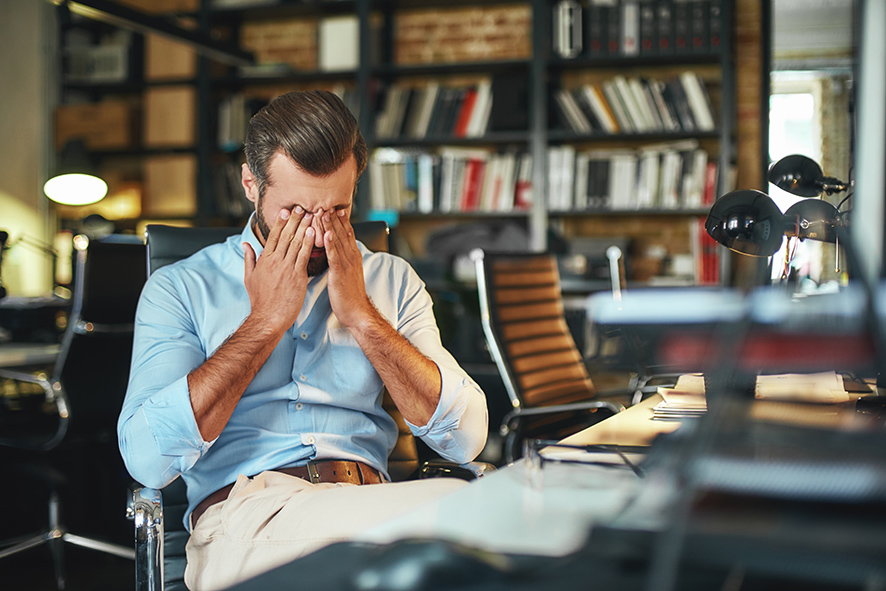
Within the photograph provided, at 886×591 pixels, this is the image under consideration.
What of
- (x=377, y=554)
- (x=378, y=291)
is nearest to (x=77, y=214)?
(x=378, y=291)

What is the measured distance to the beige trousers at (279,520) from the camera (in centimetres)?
92

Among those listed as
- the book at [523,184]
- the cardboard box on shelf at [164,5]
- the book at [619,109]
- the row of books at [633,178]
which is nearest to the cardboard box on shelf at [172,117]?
the cardboard box on shelf at [164,5]

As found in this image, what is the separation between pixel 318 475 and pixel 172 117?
3704 millimetres

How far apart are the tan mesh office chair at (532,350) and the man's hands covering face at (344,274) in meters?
0.88

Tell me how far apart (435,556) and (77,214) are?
4.81 metres

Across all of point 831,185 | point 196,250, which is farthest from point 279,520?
point 831,185

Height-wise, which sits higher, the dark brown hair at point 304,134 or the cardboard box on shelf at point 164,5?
the cardboard box on shelf at point 164,5

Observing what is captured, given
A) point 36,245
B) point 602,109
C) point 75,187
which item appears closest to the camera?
point 36,245

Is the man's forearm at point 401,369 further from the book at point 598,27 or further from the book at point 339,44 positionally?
the book at point 339,44

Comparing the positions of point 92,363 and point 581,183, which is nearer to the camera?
point 92,363

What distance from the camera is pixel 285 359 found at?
1.32 m

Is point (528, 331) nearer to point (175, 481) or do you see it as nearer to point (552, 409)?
point (552, 409)

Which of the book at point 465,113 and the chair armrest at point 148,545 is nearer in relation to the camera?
the chair armrest at point 148,545

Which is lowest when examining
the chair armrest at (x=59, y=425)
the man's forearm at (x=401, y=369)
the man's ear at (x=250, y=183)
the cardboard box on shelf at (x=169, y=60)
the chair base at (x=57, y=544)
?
the chair base at (x=57, y=544)
